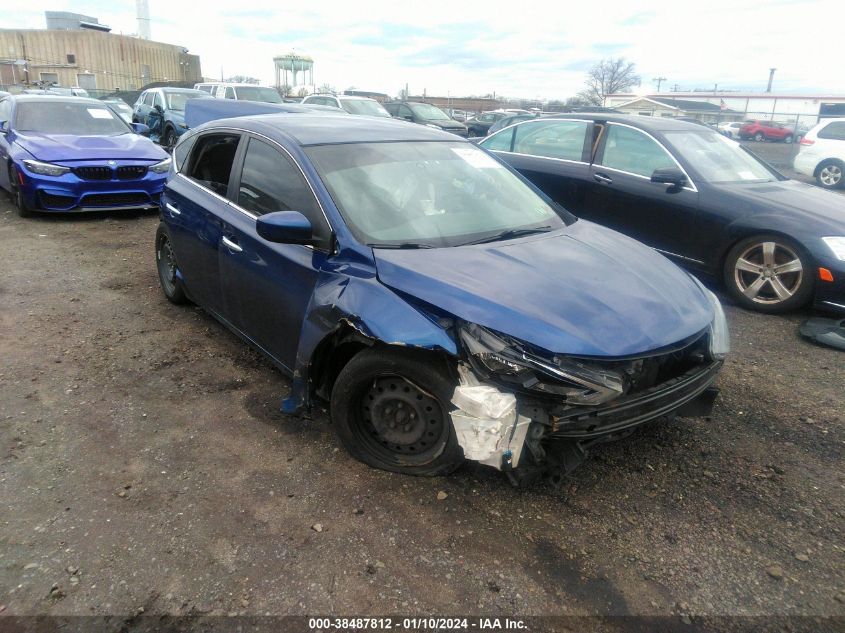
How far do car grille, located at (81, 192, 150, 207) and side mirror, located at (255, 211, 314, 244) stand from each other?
20.1 feet

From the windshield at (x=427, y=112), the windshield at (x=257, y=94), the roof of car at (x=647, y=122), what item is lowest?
the roof of car at (x=647, y=122)

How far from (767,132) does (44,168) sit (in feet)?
129

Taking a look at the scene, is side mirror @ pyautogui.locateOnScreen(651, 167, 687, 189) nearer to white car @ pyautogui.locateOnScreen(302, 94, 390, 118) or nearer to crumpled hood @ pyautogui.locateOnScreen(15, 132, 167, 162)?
crumpled hood @ pyautogui.locateOnScreen(15, 132, 167, 162)

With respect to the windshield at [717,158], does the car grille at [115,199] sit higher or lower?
lower

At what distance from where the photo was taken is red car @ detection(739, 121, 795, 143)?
3544cm

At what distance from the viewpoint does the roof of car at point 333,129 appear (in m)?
3.53

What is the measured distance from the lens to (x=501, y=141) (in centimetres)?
768

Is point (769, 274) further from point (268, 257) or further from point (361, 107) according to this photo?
point (361, 107)

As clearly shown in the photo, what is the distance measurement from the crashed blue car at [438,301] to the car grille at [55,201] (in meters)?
4.92

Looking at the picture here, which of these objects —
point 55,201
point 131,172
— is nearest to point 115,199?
point 131,172

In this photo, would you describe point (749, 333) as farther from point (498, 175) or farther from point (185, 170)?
point (185, 170)

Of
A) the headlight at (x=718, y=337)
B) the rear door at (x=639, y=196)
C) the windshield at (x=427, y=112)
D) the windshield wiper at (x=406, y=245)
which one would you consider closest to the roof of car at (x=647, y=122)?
the rear door at (x=639, y=196)

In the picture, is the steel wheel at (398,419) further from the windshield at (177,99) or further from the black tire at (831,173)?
the black tire at (831,173)

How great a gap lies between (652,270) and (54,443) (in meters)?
3.32
